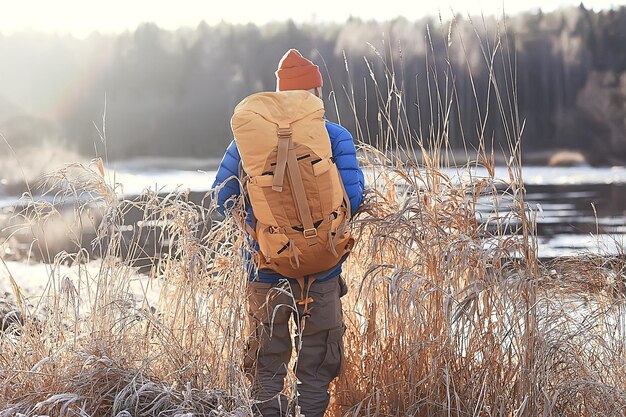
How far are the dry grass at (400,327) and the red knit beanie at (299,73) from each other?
466mm

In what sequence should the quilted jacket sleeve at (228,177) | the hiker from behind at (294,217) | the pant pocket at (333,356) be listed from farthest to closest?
the pant pocket at (333,356) → the quilted jacket sleeve at (228,177) → the hiker from behind at (294,217)

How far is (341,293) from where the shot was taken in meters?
3.11

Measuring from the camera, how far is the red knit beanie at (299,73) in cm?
311

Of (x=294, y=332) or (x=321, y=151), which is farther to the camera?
(x=294, y=332)

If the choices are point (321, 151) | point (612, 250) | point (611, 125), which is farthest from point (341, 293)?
point (611, 125)

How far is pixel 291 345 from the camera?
3.09 m

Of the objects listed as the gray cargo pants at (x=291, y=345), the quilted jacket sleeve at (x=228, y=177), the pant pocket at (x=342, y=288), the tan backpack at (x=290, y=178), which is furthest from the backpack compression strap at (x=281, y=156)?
the pant pocket at (x=342, y=288)

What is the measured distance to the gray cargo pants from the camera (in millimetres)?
2975

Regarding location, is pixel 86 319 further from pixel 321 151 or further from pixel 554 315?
pixel 554 315

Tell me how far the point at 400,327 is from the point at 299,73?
1040mm

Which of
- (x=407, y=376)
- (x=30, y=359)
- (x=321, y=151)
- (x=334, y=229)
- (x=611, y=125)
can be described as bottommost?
(x=611, y=125)

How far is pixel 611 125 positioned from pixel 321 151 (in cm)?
5088

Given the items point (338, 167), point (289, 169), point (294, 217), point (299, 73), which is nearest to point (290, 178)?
point (289, 169)

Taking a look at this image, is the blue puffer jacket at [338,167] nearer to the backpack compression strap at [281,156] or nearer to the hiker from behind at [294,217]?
the hiker from behind at [294,217]
